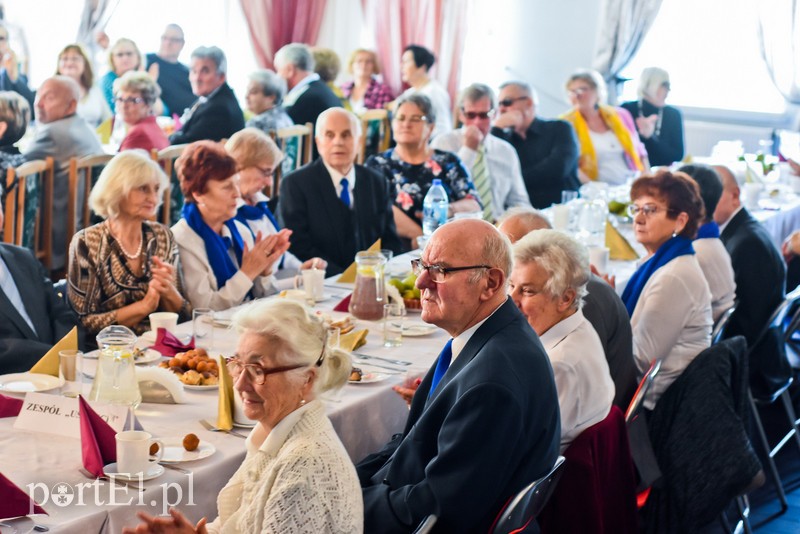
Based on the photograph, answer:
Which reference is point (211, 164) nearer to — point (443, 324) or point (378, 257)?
point (378, 257)

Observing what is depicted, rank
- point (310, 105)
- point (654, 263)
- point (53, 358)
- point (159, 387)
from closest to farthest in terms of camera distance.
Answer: point (159, 387), point (53, 358), point (654, 263), point (310, 105)

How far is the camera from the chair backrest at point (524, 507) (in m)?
1.91

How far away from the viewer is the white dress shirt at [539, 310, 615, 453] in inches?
95.7

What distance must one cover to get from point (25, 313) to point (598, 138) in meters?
4.41

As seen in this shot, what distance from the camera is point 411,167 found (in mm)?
5043

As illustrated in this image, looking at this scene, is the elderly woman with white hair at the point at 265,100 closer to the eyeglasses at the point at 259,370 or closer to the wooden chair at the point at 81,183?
the wooden chair at the point at 81,183

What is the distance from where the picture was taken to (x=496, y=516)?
6.61 feet

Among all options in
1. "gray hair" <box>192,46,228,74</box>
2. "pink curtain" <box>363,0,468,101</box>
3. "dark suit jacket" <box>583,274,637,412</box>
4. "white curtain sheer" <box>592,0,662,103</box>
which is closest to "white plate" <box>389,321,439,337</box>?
"dark suit jacket" <box>583,274,637,412</box>

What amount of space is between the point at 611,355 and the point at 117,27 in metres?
7.32

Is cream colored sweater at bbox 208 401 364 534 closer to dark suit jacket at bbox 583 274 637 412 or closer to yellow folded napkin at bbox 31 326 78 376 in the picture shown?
yellow folded napkin at bbox 31 326 78 376

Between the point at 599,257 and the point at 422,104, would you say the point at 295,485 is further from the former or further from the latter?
the point at 422,104

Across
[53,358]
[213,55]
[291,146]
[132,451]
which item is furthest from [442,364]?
[213,55]

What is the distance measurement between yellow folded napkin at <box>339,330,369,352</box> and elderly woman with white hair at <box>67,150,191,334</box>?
0.69 metres

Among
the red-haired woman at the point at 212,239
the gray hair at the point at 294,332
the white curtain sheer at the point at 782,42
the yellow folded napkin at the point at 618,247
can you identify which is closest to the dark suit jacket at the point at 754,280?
the yellow folded napkin at the point at 618,247
